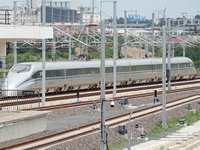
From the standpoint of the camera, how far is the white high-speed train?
118 ft

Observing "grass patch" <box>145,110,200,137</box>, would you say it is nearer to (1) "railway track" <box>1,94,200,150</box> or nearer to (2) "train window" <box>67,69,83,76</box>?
(1) "railway track" <box>1,94,200,150</box>

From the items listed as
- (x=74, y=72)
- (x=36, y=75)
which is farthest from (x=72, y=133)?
(x=74, y=72)

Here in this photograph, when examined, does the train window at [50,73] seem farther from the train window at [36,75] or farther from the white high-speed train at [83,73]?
the train window at [36,75]

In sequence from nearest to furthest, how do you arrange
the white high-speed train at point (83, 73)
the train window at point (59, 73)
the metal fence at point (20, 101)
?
the metal fence at point (20, 101) → the white high-speed train at point (83, 73) → the train window at point (59, 73)

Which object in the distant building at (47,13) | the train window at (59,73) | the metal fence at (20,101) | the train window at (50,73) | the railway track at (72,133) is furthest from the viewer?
the distant building at (47,13)

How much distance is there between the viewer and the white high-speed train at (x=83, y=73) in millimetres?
36094

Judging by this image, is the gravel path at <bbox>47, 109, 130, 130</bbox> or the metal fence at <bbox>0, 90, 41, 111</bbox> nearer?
the gravel path at <bbox>47, 109, 130, 130</bbox>

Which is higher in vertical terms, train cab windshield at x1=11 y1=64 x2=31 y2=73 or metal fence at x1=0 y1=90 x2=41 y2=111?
train cab windshield at x1=11 y1=64 x2=31 y2=73

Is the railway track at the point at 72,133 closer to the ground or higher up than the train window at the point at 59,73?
closer to the ground

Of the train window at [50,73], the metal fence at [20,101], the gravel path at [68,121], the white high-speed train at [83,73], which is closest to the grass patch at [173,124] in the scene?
the gravel path at [68,121]

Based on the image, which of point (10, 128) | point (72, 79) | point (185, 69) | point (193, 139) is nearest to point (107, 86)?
point (72, 79)

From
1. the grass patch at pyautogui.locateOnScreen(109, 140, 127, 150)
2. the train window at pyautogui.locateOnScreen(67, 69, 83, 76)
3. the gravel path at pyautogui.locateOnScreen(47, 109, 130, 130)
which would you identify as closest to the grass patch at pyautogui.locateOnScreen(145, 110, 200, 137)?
the grass patch at pyautogui.locateOnScreen(109, 140, 127, 150)

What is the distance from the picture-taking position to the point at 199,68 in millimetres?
83750

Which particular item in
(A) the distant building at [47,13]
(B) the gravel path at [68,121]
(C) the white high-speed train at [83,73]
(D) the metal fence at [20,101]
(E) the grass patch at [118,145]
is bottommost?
(E) the grass patch at [118,145]
